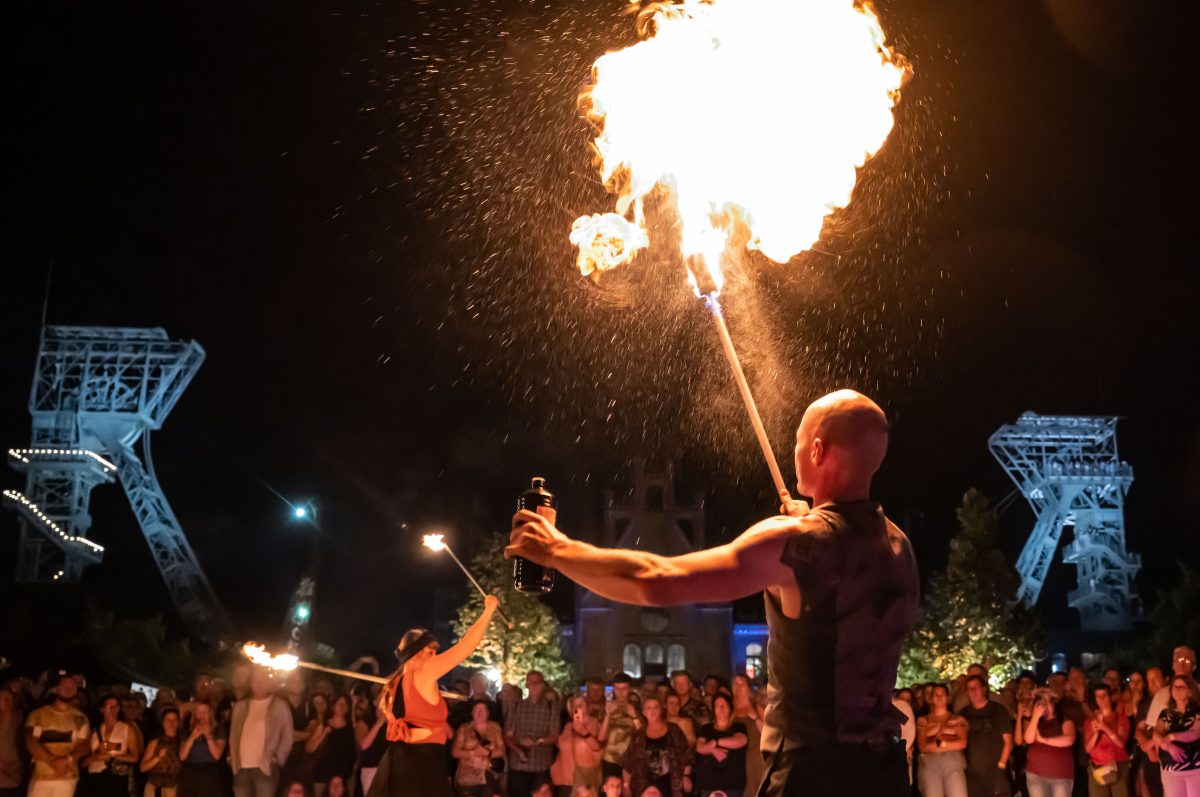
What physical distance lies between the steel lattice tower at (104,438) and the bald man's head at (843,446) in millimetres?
49395

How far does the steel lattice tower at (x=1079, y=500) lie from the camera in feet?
182

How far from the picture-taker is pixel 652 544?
53.5m

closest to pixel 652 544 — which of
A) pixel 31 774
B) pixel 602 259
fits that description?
pixel 31 774

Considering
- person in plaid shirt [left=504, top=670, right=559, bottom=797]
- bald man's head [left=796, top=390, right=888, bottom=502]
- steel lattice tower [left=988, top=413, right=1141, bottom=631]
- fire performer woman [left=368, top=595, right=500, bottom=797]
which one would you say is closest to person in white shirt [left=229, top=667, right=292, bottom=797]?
person in plaid shirt [left=504, top=670, right=559, bottom=797]

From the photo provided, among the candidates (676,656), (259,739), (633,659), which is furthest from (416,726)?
(676,656)

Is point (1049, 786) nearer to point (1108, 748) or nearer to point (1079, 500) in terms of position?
point (1108, 748)

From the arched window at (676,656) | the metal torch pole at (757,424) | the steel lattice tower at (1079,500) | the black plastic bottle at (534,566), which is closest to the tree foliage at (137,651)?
the arched window at (676,656)

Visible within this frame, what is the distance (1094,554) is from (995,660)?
23.2 meters

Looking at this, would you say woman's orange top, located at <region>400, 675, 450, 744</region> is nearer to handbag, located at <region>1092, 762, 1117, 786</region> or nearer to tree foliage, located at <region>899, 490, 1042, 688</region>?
handbag, located at <region>1092, 762, 1117, 786</region>

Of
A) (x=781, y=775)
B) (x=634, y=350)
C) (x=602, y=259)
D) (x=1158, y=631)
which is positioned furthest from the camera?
(x=1158, y=631)

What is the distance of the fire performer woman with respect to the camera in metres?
8.64

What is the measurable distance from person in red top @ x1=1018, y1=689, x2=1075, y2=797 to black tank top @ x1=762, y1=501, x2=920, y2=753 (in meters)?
8.70

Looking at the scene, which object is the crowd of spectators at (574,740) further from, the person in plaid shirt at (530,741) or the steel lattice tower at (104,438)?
the steel lattice tower at (104,438)

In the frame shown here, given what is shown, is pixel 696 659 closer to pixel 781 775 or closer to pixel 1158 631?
pixel 1158 631
